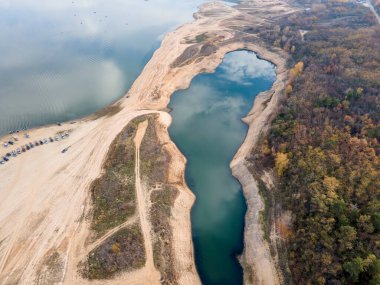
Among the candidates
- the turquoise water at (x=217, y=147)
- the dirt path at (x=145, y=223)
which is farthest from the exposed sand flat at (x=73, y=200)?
the turquoise water at (x=217, y=147)

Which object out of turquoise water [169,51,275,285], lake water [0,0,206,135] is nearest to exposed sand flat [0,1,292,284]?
turquoise water [169,51,275,285]

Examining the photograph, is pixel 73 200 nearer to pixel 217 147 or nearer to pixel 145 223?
pixel 145 223

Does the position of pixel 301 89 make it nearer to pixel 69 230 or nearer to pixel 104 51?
pixel 69 230

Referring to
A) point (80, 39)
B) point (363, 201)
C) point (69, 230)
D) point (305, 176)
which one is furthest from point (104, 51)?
point (363, 201)

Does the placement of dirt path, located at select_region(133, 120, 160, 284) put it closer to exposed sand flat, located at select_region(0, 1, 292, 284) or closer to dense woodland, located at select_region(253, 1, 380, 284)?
exposed sand flat, located at select_region(0, 1, 292, 284)

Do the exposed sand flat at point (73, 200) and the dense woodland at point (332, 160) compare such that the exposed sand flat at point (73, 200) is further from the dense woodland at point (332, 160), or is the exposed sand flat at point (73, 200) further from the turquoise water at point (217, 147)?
the dense woodland at point (332, 160)
